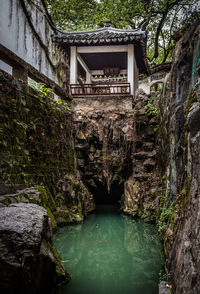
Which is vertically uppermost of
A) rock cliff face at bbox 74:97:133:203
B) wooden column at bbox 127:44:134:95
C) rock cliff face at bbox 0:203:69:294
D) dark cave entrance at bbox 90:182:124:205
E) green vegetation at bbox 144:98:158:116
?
wooden column at bbox 127:44:134:95

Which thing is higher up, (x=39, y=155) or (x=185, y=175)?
(x=39, y=155)

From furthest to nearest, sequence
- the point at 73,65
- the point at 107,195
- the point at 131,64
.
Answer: the point at 107,195, the point at 73,65, the point at 131,64

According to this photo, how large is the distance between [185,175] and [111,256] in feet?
9.59

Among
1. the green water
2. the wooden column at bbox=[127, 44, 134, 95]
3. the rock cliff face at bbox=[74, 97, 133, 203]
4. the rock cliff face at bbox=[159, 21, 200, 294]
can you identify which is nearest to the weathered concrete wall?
the rock cliff face at bbox=[74, 97, 133, 203]

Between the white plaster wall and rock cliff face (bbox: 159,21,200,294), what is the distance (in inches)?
268

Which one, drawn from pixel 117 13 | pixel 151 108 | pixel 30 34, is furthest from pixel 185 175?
pixel 117 13

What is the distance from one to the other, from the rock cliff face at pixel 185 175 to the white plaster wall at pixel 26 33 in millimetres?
6799

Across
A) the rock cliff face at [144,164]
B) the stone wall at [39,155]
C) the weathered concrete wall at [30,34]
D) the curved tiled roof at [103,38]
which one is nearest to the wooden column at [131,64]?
the curved tiled roof at [103,38]

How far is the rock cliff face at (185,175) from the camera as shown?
2334 millimetres

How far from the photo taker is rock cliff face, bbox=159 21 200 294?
2.33 m

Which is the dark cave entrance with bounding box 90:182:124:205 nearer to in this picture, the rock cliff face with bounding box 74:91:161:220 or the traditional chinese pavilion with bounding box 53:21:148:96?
the rock cliff face with bounding box 74:91:161:220

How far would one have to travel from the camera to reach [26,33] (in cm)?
953

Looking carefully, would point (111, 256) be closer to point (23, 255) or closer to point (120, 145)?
point (23, 255)

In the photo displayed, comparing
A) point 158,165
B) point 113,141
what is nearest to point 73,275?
point 158,165
